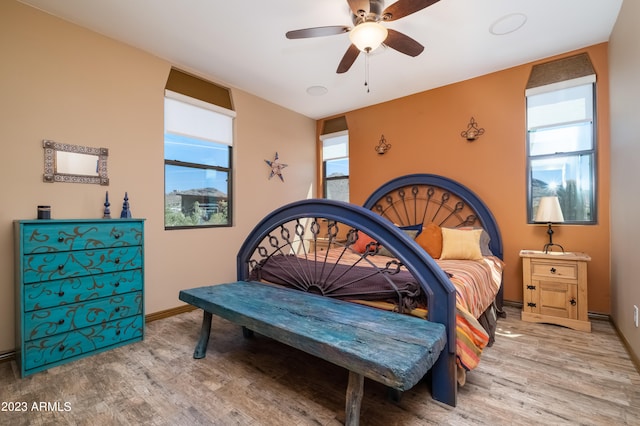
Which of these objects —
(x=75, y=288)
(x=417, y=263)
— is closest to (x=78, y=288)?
(x=75, y=288)

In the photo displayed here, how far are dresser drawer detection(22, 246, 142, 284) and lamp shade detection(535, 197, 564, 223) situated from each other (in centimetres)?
391

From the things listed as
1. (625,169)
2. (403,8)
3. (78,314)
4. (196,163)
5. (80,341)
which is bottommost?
(80,341)

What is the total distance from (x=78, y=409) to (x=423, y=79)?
4.32 meters

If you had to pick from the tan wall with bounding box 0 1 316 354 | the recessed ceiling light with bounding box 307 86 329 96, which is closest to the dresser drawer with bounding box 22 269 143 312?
the tan wall with bounding box 0 1 316 354

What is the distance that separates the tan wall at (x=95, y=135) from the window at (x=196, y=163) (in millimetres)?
132

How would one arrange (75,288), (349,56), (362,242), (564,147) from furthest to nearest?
(362,242) < (564,147) < (349,56) < (75,288)

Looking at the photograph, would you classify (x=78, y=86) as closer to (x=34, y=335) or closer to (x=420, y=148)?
(x=34, y=335)

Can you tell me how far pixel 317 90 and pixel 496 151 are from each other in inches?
93.8

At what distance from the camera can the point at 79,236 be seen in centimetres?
226

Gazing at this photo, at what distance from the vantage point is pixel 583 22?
2539mm

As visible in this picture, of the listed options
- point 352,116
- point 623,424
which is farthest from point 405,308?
point 352,116

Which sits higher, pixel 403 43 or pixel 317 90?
pixel 317 90

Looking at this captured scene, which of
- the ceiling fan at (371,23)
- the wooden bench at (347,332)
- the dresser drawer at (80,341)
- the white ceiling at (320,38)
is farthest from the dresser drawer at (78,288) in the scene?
the ceiling fan at (371,23)

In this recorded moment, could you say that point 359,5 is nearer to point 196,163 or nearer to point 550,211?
point 196,163
